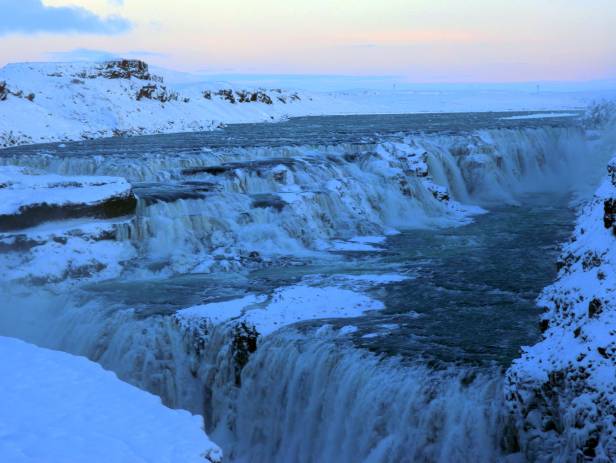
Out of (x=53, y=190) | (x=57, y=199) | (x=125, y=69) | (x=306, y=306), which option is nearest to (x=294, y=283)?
(x=306, y=306)

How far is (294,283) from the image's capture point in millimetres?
15086

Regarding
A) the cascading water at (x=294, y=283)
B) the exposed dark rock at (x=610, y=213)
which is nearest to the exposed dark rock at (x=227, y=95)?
the cascading water at (x=294, y=283)

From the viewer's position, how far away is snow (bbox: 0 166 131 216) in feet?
54.6

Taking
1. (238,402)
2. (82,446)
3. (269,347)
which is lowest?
(238,402)

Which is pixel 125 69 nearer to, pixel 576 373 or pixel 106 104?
pixel 106 104

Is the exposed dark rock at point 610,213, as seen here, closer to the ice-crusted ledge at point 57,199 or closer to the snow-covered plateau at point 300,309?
the snow-covered plateau at point 300,309

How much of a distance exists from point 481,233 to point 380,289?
7.70 m

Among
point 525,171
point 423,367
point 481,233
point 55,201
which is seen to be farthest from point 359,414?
point 525,171

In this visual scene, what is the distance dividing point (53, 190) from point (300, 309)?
7.43 metres

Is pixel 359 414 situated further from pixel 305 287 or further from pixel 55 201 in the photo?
pixel 55 201

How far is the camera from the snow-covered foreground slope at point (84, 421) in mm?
6262

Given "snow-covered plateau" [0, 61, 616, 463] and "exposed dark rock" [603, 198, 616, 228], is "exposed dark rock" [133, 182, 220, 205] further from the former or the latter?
"exposed dark rock" [603, 198, 616, 228]

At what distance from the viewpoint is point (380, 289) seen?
1448cm

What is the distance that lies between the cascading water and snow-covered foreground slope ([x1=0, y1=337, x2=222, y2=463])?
3416 millimetres
